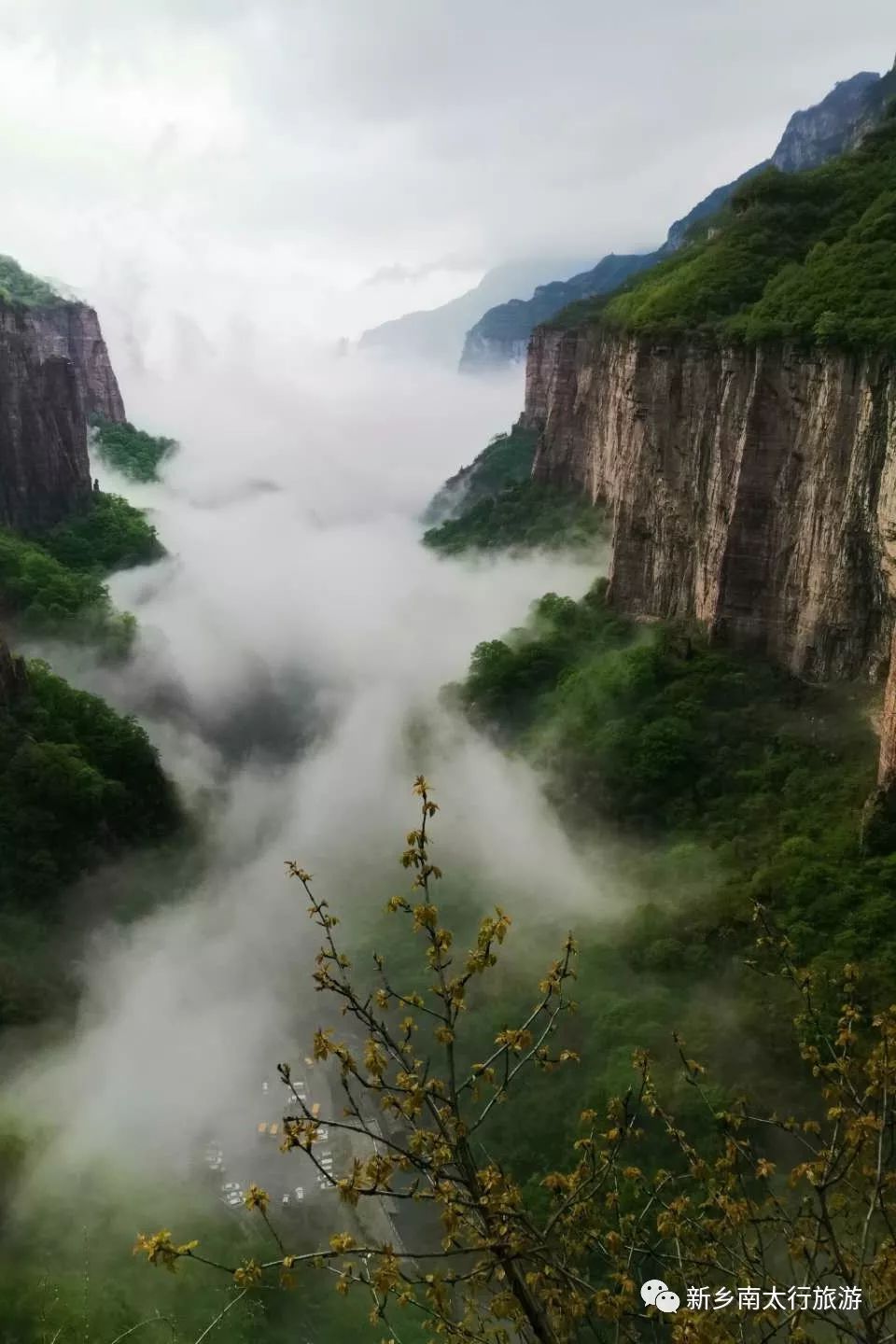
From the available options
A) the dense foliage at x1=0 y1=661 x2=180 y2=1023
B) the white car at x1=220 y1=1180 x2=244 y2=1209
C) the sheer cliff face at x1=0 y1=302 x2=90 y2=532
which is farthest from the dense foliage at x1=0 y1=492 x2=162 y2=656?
the white car at x1=220 y1=1180 x2=244 y2=1209

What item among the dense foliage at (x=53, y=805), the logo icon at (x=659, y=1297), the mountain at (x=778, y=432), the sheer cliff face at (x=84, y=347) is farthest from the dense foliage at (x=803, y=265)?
the sheer cliff face at (x=84, y=347)

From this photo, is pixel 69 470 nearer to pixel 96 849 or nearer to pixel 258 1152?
pixel 96 849

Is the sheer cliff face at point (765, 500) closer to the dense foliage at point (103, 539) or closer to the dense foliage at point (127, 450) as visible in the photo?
the dense foliage at point (103, 539)

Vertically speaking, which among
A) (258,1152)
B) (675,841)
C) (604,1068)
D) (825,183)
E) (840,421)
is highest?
(825,183)

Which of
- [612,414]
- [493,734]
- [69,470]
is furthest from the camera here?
[69,470]

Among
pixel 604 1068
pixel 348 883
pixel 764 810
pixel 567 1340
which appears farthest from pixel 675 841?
pixel 567 1340
